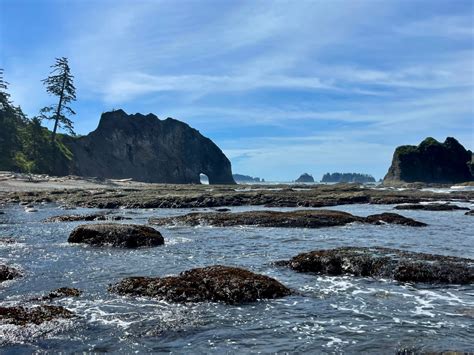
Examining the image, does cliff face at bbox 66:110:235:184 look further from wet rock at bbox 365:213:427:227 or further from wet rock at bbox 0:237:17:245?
wet rock at bbox 365:213:427:227

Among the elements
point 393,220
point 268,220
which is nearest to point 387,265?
point 268,220

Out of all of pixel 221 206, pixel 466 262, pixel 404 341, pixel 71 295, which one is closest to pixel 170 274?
pixel 71 295

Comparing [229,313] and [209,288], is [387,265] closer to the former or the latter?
[209,288]

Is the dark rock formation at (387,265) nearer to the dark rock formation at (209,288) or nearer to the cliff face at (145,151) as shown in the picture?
the dark rock formation at (209,288)

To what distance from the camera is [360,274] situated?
50.9 ft

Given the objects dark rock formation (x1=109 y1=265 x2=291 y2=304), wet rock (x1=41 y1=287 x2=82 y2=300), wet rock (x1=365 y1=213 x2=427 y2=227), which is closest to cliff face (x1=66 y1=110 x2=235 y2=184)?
wet rock (x1=365 y1=213 x2=427 y2=227)

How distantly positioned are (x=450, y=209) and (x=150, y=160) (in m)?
116

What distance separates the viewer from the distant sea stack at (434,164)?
155 metres

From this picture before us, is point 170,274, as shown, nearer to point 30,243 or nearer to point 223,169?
point 30,243

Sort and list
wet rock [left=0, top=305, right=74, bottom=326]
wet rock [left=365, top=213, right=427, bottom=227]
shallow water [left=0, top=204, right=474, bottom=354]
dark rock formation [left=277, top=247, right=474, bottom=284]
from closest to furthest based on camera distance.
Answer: shallow water [left=0, top=204, right=474, bottom=354], wet rock [left=0, top=305, right=74, bottom=326], dark rock formation [left=277, top=247, right=474, bottom=284], wet rock [left=365, top=213, right=427, bottom=227]

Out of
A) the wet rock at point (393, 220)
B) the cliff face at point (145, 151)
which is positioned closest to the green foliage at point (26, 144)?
the cliff face at point (145, 151)

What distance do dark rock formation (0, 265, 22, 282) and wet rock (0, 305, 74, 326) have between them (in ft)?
14.7

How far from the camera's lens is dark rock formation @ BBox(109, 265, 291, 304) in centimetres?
1233

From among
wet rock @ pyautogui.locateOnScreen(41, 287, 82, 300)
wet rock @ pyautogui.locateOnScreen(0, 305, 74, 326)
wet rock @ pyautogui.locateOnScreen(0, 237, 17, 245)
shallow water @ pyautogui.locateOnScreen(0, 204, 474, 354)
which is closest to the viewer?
shallow water @ pyautogui.locateOnScreen(0, 204, 474, 354)
